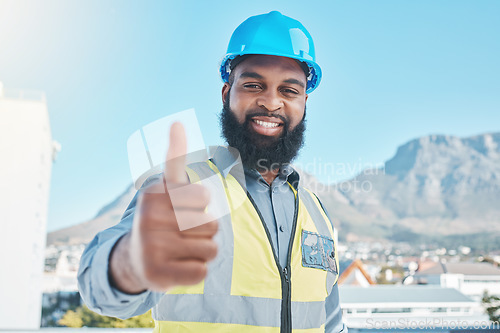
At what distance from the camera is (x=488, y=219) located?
5088 cm

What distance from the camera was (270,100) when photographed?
1.11m

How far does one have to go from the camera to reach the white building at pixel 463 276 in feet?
73.4

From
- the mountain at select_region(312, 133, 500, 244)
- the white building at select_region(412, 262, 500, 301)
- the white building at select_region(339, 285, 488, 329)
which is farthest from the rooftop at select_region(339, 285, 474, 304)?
the mountain at select_region(312, 133, 500, 244)

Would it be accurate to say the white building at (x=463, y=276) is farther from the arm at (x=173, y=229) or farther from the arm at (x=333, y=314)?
the arm at (x=173, y=229)

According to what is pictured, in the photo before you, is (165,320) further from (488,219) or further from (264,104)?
(488,219)

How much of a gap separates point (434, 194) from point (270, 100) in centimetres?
6514

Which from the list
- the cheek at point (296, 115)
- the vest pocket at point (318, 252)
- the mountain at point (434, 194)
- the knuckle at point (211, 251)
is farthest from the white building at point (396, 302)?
the mountain at point (434, 194)

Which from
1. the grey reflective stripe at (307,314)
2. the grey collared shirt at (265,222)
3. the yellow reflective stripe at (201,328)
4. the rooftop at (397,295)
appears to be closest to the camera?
Answer: the grey collared shirt at (265,222)

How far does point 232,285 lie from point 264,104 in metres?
0.46

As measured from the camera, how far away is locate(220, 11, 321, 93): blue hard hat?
1145 mm

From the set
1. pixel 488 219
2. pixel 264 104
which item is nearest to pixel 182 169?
pixel 264 104

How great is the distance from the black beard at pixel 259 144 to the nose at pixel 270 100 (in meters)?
0.02

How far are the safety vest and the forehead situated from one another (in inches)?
10.8

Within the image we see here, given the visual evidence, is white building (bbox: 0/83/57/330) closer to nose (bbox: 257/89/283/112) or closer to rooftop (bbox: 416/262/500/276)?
rooftop (bbox: 416/262/500/276)
